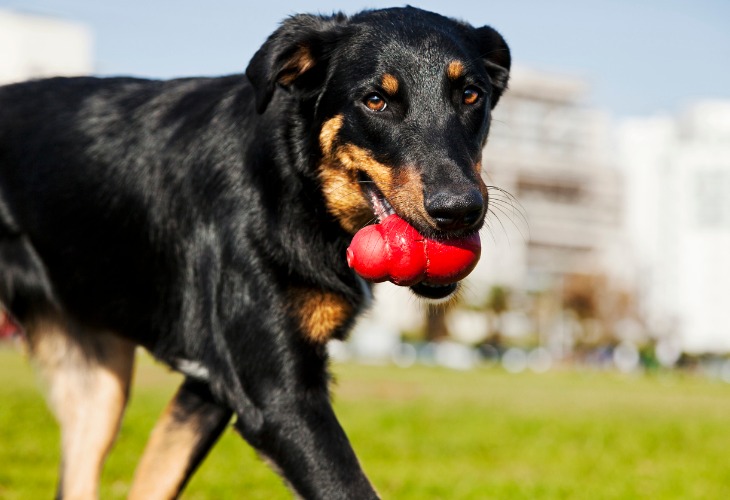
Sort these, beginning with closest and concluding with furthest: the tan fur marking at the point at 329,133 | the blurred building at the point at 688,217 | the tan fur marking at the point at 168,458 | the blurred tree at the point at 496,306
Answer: the tan fur marking at the point at 329,133
the tan fur marking at the point at 168,458
the blurred tree at the point at 496,306
the blurred building at the point at 688,217

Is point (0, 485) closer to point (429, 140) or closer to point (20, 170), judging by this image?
point (20, 170)

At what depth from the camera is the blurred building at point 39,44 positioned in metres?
119

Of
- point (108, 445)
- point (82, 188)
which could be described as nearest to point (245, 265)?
point (82, 188)

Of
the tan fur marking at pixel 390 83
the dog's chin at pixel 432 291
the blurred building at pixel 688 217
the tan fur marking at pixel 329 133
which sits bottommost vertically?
the blurred building at pixel 688 217

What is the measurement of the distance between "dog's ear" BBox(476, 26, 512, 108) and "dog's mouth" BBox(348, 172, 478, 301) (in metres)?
0.91

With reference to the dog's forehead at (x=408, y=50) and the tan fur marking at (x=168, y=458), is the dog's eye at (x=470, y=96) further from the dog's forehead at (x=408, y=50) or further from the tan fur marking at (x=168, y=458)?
the tan fur marking at (x=168, y=458)

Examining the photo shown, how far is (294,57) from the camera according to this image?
4.36 m

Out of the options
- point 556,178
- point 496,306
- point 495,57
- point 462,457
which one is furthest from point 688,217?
point 495,57

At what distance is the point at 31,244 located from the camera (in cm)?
525

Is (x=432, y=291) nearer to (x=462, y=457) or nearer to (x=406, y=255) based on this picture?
(x=406, y=255)

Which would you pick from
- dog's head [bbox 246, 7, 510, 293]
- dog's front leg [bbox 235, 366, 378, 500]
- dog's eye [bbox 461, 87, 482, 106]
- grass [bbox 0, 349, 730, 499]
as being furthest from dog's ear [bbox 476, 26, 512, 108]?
grass [bbox 0, 349, 730, 499]

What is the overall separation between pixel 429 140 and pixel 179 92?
1645 millimetres

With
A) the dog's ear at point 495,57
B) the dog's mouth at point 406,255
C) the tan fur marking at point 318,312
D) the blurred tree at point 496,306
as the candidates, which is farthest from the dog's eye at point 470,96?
the blurred tree at point 496,306

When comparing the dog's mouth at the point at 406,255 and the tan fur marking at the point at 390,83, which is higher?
the tan fur marking at the point at 390,83
